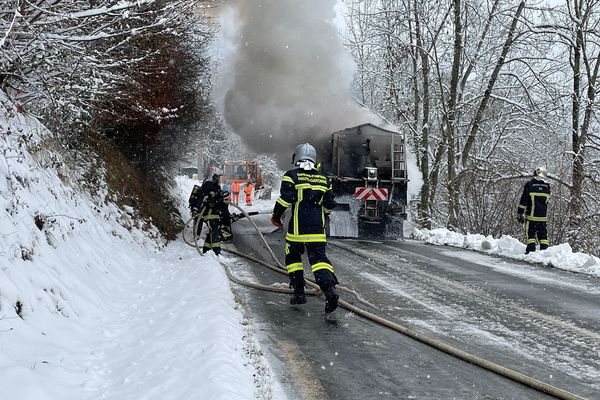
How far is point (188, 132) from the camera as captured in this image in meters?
16.7

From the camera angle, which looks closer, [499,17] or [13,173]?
[13,173]

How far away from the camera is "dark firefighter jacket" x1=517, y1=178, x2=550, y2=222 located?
10.5 metres

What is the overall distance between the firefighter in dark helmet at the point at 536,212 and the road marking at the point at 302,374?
24.0 feet

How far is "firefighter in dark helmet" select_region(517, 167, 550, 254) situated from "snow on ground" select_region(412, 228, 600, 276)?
300 mm

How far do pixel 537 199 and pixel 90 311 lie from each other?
340 inches

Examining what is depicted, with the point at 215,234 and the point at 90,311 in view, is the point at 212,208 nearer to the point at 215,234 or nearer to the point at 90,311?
the point at 215,234

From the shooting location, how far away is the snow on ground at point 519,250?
9055mm

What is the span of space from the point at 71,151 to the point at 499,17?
51.7ft

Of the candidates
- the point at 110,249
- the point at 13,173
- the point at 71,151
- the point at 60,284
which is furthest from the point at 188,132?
the point at 60,284

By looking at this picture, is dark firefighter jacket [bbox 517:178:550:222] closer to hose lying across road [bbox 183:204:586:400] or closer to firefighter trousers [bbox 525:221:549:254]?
firefighter trousers [bbox 525:221:549:254]

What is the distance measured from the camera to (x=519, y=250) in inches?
432

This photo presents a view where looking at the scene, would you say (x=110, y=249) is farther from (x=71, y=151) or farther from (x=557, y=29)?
(x=557, y=29)

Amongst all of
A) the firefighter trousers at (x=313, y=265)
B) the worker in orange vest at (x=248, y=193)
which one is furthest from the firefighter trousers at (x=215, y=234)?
the worker in orange vest at (x=248, y=193)

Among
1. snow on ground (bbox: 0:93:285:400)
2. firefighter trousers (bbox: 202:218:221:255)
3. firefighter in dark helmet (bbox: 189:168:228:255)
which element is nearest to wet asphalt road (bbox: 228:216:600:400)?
snow on ground (bbox: 0:93:285:400)
